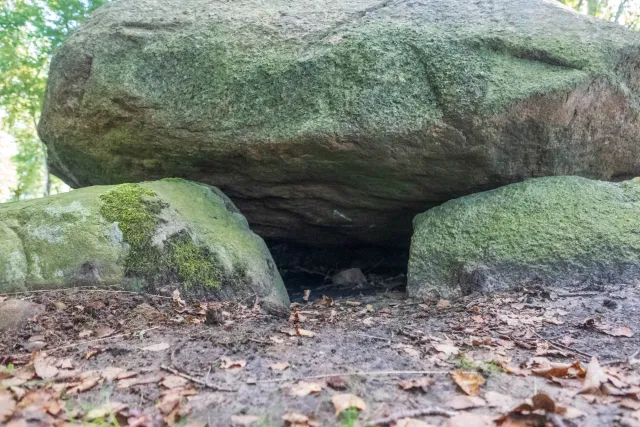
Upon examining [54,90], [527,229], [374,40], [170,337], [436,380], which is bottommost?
[170,337]

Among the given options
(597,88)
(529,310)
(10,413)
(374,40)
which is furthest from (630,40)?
(10,413)

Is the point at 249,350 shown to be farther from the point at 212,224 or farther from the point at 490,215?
the point at 490,215

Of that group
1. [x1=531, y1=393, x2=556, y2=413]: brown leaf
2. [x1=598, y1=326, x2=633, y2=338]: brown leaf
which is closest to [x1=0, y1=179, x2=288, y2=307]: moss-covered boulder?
[x1=598, y1=326, x2=633, y2=338]: brown leaf

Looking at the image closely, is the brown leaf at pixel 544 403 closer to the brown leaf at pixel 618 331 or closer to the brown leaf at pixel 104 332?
the brown leaf at pixel 618 331

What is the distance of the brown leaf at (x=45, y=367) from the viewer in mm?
2329

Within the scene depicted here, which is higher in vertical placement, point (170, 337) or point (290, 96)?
point (290, 96)

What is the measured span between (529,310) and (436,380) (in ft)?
5.16

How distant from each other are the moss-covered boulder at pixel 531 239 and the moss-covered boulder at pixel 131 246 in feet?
4.82

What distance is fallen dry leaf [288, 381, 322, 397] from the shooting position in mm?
2041

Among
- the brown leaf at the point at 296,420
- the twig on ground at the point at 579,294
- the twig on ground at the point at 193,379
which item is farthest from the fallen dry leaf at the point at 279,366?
the twig on ground at the point at 579,294

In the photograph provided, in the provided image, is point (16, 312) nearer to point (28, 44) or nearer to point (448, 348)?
point (448, 348)

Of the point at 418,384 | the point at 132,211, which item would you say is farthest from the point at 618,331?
the point at 132,211

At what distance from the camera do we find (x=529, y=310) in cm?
344

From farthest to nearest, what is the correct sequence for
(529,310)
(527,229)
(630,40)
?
1. (630,40)
2. (527,229)
3. (529,310)
